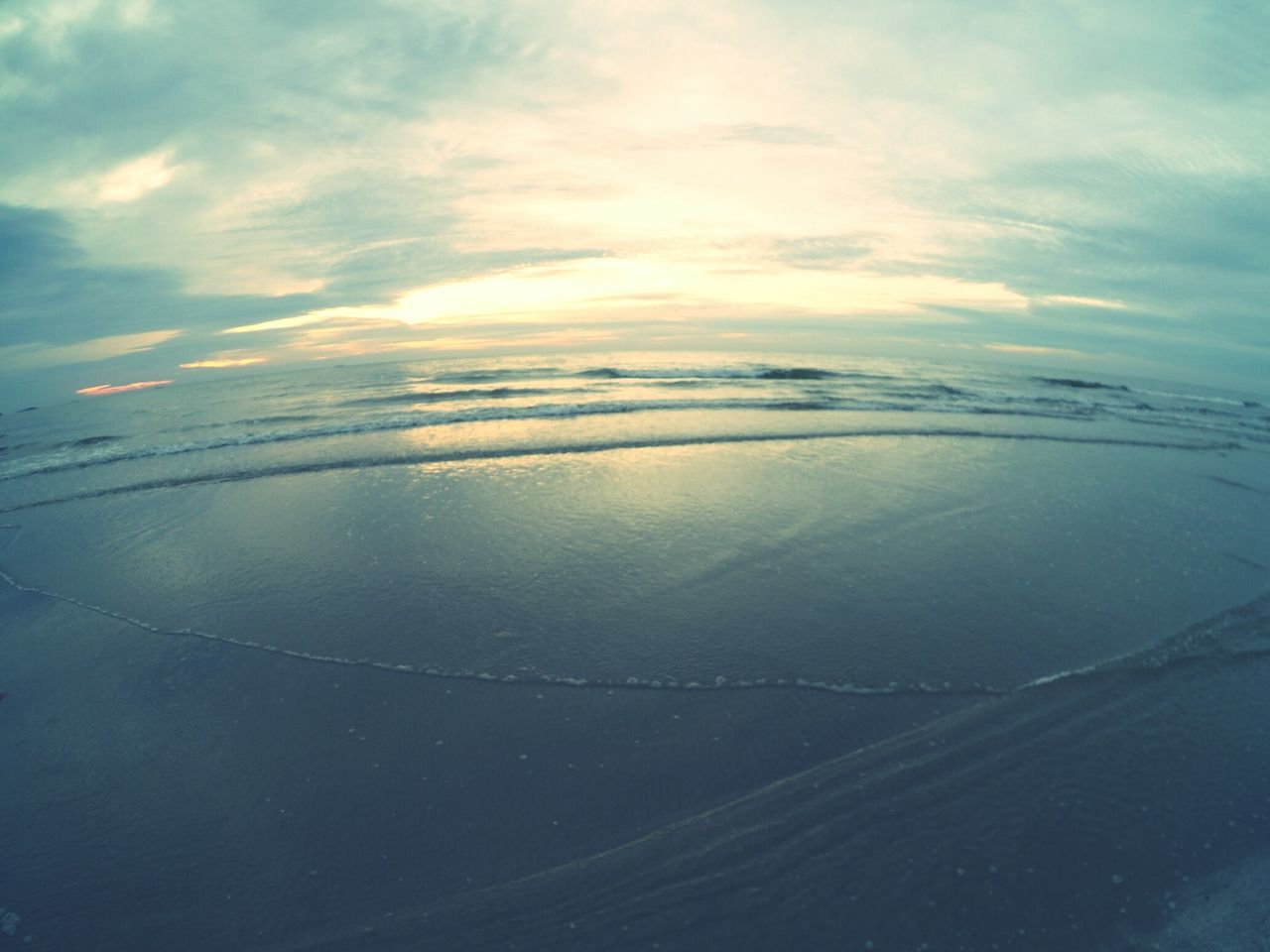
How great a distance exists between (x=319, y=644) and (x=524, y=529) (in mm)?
3762

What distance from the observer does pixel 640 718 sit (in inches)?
192

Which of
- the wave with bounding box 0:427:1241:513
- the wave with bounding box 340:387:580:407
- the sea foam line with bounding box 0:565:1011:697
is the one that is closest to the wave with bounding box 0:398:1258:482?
the wave with bounding box 0:427:1241:513

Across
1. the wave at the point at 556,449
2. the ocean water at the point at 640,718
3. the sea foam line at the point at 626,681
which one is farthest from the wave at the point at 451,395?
the sea foam line at the point at 626,681

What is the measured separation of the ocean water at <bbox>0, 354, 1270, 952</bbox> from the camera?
11.0 ft

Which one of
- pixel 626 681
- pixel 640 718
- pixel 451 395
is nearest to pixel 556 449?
pixel 626 681

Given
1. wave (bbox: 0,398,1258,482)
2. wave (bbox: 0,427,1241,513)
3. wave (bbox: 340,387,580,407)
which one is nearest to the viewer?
wave (bbox: 0,427,1241,513)

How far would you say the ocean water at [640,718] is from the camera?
3.35m

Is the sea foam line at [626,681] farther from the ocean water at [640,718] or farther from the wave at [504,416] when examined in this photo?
the wave at [504,416]

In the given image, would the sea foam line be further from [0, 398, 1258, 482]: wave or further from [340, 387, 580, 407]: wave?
[340, 387, 580, 407]: wave

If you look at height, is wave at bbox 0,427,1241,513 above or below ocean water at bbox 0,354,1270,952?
above

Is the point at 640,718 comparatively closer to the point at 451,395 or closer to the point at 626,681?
the point at 626,681

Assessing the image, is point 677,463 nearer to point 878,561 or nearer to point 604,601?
point 878,561

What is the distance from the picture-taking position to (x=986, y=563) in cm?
802

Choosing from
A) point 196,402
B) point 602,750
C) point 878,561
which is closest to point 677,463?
point 878,561
